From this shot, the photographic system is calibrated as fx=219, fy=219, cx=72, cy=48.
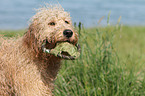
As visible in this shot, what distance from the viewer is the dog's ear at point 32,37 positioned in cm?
290

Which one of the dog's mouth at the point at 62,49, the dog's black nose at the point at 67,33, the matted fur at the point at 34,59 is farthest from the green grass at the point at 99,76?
the dog's black nose at the point at 67,33

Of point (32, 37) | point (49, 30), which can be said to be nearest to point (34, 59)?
point (32, 37)

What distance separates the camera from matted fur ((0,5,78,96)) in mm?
2812

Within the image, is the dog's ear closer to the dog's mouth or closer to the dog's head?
the dog's head

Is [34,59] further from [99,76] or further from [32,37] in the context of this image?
[99,76]

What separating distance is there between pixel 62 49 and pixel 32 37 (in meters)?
0.46

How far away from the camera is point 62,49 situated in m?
2.78

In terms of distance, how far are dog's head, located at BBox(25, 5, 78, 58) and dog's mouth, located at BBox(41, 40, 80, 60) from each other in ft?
0.07

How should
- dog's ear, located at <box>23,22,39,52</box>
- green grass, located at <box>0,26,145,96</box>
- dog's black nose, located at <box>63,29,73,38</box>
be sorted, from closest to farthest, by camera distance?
dog's black nose, located at <box>63,29,73,38</box>, dog's ear, located at <box>23,22,39,52</box>, green grass, located at <box>0,26,145,96</box>

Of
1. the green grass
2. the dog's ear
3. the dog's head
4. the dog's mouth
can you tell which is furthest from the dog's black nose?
the green grass

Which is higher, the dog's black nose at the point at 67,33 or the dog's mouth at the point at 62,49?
the dog's black nose at the point at 67,33

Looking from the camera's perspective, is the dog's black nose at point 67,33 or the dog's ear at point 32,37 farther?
the dog's ear at point 32,37

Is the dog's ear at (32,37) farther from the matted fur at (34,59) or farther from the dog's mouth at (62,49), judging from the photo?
the dog's mouth at (62,49)

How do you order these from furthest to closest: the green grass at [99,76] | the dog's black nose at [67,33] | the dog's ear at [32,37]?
the green grass at [99,76]
the dog's ear at [32,37]
the dog's black nose at [67,33]
